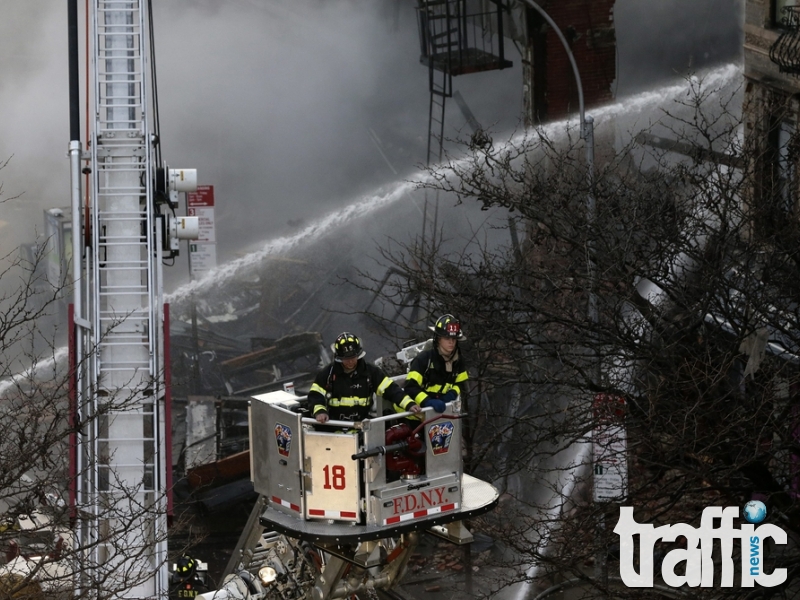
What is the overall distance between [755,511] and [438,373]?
11.6ft

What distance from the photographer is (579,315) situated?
15602 mm

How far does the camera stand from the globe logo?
1213cm

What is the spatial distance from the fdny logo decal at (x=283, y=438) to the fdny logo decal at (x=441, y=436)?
3.99ft

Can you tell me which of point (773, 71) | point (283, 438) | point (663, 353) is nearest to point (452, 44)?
point (773, 71)

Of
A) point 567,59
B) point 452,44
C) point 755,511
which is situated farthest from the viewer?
point 452,44

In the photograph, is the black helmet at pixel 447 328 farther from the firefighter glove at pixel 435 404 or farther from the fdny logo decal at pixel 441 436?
the fdny logo decal at pixel 441 436

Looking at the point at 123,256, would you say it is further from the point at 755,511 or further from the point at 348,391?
the point at 755,511

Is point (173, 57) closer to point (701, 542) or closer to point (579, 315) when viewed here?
point (579, 315)

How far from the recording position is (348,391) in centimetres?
1091

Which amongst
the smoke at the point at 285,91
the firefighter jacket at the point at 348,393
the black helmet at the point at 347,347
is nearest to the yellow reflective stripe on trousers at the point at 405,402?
the firefighter jacket at the point at 348,393

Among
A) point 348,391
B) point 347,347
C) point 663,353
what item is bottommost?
point 663,353

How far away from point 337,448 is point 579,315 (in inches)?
230

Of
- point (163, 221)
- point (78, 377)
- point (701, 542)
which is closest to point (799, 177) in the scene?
point (701, 542)

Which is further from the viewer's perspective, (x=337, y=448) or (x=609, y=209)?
(x=609, y=209)
